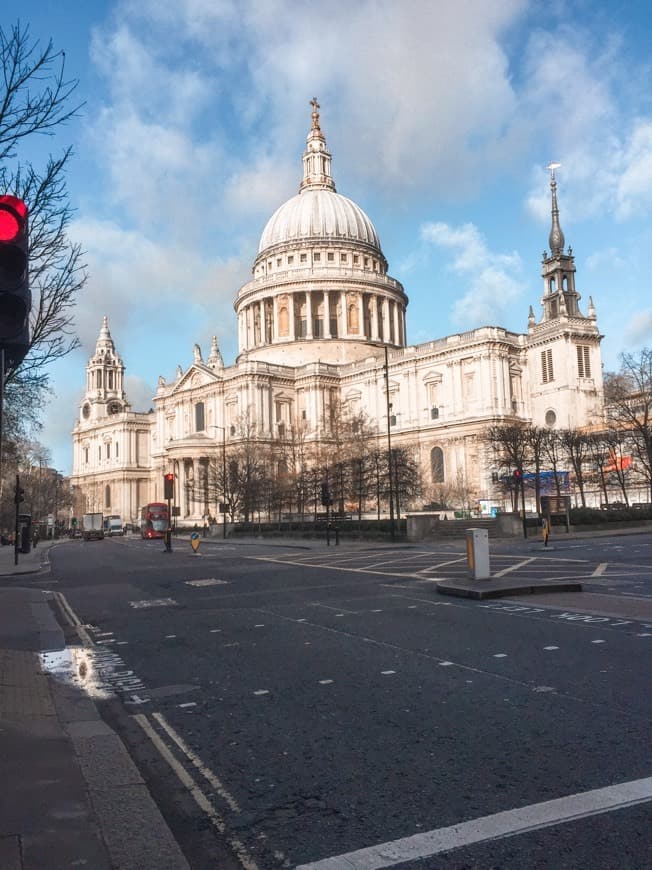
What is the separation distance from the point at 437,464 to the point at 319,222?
150 feet

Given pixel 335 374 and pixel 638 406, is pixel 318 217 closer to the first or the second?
pixel 335 374

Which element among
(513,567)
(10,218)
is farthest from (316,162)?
(10,218)

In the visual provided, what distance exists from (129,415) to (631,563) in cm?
11212

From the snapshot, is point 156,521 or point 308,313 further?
point 308,313

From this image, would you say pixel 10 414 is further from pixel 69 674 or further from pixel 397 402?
pixel 397 402

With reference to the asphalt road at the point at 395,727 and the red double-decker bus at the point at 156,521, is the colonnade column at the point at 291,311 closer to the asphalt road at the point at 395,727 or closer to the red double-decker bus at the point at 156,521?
the red double-decker bus at the point at 156,521

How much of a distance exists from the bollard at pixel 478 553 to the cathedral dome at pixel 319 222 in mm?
96510

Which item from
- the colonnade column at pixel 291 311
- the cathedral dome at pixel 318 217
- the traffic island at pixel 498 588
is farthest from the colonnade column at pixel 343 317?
the traffic island at pixel 498 588

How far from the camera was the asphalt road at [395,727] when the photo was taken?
407 cm

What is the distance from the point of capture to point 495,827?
13.5 feet

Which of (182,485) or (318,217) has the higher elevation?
(318,217)

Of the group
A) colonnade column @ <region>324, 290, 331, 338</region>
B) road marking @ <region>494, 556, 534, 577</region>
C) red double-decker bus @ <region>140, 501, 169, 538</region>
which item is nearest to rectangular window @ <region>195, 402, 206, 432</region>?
colonnade column @ <region>324, 290, 331, 338</region>

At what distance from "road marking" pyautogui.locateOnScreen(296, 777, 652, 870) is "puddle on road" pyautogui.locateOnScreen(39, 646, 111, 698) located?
466 centimetres

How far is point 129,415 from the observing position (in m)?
125
